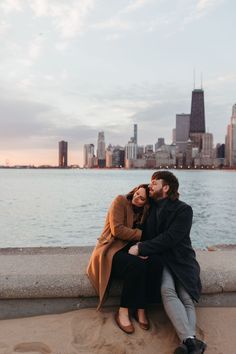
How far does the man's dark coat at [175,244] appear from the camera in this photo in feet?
12.6

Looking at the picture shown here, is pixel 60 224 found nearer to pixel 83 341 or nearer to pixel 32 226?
pixel 32 226

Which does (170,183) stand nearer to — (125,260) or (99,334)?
(125,260)

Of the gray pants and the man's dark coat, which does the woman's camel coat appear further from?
the gray pants

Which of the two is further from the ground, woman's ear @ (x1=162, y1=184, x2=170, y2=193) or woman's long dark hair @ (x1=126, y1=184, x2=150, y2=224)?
woman's ear @ (x1=162, y1=184, x2=170, y2=193)

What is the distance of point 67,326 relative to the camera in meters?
3.73

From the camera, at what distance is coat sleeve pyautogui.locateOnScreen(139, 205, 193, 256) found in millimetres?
3895

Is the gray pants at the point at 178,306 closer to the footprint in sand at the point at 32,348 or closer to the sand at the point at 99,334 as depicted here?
the sand at the point at 99,334

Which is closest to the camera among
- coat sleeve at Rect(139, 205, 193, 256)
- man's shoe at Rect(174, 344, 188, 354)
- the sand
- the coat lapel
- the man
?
man's shoe at Rect(174, 344, 188, 354)

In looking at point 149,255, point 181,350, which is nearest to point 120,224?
point 149,255

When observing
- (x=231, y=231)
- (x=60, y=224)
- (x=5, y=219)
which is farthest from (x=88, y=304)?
(x=5, y=219)

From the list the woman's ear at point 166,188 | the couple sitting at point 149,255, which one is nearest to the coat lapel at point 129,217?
the couple sitting at point 149,255

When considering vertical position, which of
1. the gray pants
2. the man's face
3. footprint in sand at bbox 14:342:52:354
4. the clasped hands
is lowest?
footprint in sand at bbox 14:342:52:354

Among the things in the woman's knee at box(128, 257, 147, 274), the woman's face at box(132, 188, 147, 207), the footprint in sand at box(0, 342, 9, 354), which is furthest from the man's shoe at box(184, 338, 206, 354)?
the footprint in sand at box(0, 342, 9, 354)

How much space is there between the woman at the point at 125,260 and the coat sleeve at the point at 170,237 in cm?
12
